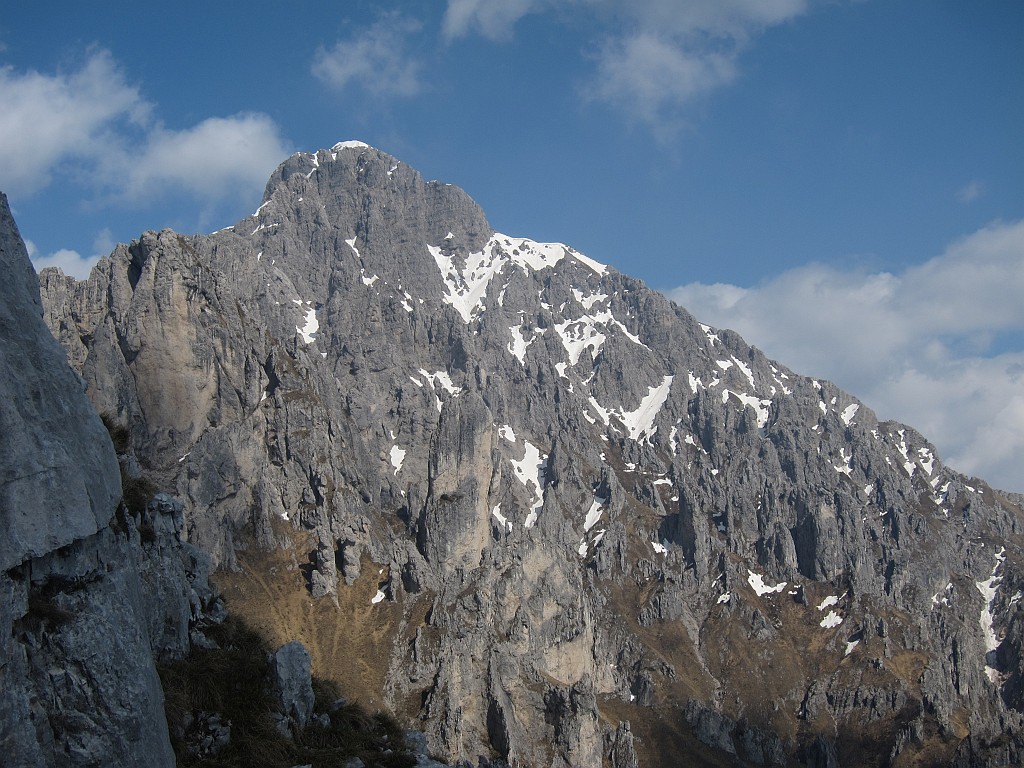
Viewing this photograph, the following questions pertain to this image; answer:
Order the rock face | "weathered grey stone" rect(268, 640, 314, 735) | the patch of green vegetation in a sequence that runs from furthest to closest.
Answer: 1. "weathered grey stone" rect(268, 640, 314, 735)
2. the patch of green vegetation
3. the rock face

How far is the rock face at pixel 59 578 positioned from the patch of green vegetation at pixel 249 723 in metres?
2.45

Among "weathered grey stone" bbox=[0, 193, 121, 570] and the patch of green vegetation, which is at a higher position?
"weathered grey stone" bbox=[0, 193, 121, 570]

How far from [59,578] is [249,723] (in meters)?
7.67

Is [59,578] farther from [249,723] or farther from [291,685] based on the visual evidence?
[291,685]

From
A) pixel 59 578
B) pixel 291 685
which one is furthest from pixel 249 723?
pixel 59 578

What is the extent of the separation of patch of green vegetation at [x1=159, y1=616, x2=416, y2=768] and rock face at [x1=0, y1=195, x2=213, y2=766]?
8.05 ft

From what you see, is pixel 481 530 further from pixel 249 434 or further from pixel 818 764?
pixel 818 764

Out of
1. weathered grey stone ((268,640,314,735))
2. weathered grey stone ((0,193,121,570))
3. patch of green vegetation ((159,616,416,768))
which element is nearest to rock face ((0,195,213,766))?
weathered grey stone ((0,193,121,570))

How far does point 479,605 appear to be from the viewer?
148 m

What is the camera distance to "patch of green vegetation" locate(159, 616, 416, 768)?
18.8 meters

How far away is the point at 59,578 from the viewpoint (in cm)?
1480

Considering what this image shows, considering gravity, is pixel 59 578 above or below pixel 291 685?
above

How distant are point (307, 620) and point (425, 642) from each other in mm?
20687

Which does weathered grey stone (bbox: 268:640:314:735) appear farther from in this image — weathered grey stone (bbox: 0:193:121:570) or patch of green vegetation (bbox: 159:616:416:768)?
weathered grey stone (bbox: 0:193:121:570)
